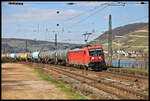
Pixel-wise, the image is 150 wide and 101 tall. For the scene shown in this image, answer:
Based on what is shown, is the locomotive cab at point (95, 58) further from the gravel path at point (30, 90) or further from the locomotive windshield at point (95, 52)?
the gravel path at point (30, 90)

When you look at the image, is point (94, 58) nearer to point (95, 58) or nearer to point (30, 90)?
point (95, 58)

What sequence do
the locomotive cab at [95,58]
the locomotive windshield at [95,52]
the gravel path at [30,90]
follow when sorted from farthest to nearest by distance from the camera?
1. the locomotive windshield at [95,52]
2. the locomotive cab at [95,58]
3. the gravel path at [30,90]

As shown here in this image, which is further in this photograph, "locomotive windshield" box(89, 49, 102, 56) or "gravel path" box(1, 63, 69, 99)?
"locomotive windshield" box(89, 49, 102, 56)

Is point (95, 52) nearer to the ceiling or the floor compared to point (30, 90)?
nearer to the ceiling

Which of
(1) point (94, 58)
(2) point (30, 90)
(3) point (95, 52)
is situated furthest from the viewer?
(3) point (95, 52)

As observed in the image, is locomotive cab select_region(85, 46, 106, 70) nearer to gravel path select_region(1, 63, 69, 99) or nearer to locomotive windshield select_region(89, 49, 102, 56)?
locomotive windshield select_region(89, 49, 102, 56)

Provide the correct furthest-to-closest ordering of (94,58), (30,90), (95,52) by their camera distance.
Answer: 1. (95,52)
2. (94,58)
3. (30,90)

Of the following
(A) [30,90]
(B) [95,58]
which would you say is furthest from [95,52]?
(A) [30,90]

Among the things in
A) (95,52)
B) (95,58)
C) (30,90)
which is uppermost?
(95,52)

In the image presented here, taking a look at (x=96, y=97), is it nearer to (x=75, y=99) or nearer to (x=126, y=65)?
(x=75, y=99)

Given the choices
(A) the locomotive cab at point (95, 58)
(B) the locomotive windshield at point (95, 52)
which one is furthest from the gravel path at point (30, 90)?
(B) the locomotive windshield at point (95, 52)

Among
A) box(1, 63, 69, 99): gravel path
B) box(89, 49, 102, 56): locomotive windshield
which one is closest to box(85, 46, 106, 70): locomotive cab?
box(89, 49, 102, 56): locomotive windshield

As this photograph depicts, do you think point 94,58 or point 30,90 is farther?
point 94,58

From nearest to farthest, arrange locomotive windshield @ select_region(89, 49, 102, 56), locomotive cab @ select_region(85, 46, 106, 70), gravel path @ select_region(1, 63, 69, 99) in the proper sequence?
gravel path @ select_region(1, 63, 69, 99) < locomotive cab @ select_region(85, 46, 106, 70) < locomotive windshield @ select_region(89, 49, 102, 56)
